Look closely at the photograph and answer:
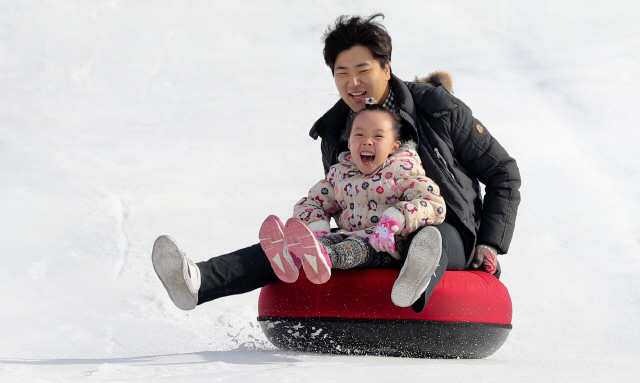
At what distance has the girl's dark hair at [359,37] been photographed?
382cm

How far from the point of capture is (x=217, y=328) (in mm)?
3863

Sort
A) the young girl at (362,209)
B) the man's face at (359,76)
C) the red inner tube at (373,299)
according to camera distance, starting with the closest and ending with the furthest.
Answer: the young girl at (362,209) < the red inner tube at (373,299) < the man's face at (359,76)

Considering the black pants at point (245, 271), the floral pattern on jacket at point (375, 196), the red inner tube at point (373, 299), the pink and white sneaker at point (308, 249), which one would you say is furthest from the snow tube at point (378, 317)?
the pink and white sneaker at point (308, 249)

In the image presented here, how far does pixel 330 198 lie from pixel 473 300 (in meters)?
0.89

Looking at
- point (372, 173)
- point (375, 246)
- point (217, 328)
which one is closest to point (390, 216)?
point (375, 246)

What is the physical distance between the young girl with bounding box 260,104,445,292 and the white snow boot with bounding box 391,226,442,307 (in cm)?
20

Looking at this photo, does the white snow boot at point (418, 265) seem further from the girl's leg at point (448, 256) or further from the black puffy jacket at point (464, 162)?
the black puffy jacket at point (464, 162)

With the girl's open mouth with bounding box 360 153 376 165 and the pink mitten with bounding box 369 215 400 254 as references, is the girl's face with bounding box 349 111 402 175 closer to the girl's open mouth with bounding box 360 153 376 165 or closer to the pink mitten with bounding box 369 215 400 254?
the girl's open mouth with bounding box 360 153 376 165

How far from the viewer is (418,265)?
116 inches

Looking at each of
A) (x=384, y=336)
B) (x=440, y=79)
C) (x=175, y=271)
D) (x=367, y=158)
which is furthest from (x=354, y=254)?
(x=440, y=79)

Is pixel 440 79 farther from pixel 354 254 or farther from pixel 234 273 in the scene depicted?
pixel 234 273

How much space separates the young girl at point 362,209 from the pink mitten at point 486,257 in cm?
54

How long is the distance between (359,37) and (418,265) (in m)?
1.46

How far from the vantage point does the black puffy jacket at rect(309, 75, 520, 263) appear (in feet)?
12.0
